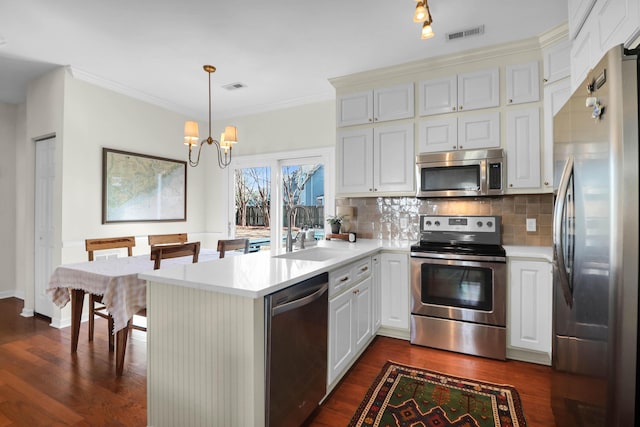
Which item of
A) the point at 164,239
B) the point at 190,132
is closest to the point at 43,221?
the point at 164,239

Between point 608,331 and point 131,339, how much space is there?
3.49 m

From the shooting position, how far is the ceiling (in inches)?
93.1

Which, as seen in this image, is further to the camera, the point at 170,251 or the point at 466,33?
the point at 466,33

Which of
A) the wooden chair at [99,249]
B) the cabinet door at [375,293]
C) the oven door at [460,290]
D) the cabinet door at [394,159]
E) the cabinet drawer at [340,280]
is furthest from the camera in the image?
the cabinet door at [394,159]

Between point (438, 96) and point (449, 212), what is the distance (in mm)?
1178

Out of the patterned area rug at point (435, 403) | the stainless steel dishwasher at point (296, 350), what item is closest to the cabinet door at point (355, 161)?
the stainless steel dishwasher at point (296, 350)

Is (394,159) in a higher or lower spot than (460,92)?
lower

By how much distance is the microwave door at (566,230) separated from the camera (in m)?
1.35

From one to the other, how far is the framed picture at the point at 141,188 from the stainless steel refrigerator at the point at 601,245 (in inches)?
170

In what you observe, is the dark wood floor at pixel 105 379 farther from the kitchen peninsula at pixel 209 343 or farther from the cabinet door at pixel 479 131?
the cabinet door at pixel 479 131

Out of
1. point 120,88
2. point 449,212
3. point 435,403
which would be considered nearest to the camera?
point 435,403

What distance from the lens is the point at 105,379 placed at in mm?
2295

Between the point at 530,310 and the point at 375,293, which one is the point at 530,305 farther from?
the point at 375,293

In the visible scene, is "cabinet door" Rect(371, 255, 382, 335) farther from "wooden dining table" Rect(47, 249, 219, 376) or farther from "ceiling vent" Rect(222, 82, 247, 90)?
"ceiling vent" Rect(222, 82, 247, 90)
